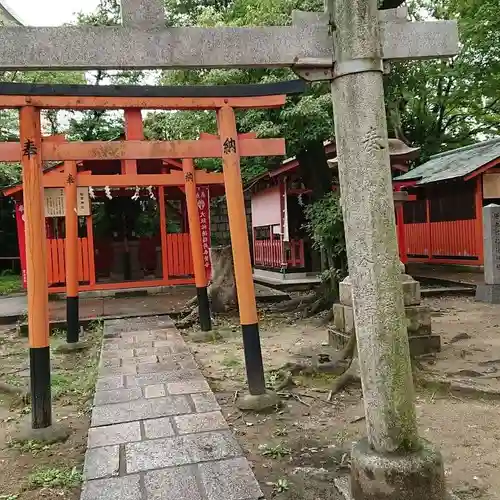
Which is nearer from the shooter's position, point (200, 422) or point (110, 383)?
point (200, 422)

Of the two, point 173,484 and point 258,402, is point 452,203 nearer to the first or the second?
point 258,402

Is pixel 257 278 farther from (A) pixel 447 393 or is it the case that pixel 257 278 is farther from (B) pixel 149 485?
(B) pixel 149 485

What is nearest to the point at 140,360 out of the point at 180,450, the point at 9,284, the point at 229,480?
the point at 180,450

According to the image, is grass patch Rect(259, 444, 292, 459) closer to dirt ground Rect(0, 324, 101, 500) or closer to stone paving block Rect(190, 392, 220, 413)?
stone paving block Rect(190, 392, 220, 413)

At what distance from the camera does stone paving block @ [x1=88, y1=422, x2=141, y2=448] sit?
4.38m

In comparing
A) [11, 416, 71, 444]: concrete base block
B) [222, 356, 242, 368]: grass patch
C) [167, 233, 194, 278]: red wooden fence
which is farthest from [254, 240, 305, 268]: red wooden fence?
[11, 416, 71, 444]: concrete base block

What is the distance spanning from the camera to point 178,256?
15.0 m

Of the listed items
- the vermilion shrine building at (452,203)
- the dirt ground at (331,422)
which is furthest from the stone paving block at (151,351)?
the vermilion shrine building at (452,203)

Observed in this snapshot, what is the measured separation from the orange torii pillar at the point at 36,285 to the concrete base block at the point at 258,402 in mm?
1879

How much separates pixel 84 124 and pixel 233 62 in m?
19.8

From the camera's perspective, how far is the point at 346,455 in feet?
13.9

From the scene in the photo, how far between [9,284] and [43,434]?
1689cm

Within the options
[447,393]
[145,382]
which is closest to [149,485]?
[145,382]

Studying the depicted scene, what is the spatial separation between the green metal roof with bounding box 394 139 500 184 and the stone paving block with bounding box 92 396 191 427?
42.4 ft
